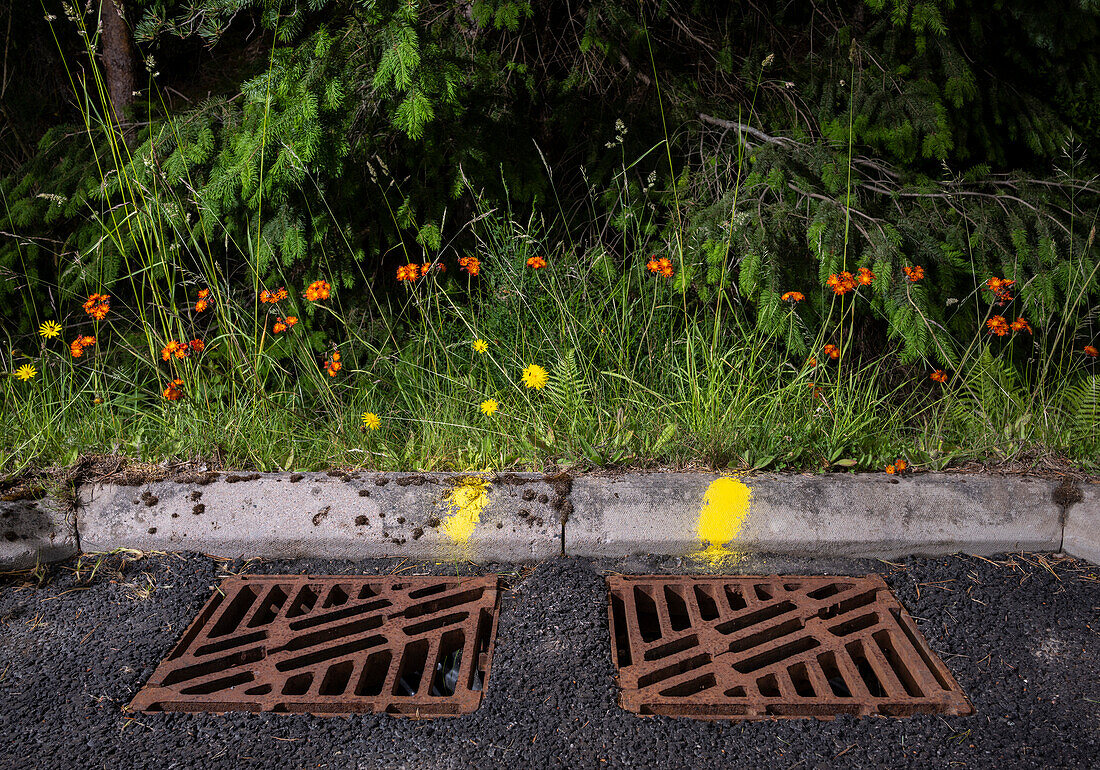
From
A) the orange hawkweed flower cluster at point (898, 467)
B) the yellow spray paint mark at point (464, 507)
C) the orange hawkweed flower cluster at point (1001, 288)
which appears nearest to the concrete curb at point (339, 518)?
the yellow spray paint mark at point (464, 507)

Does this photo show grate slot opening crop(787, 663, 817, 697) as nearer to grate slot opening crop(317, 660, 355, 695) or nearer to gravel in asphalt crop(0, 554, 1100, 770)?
gravel in asphalt crop(0, 554, 1100, 770)

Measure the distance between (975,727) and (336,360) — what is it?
2395 millimetres

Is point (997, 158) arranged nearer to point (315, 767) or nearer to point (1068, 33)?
point (1068, 33)

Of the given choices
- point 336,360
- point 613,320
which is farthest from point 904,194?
point 336,360

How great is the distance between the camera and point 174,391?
106 inches

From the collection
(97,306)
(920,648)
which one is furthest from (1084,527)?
(97,306)

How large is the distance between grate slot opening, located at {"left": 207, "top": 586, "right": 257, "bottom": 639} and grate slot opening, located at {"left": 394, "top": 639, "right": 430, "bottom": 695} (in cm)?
53

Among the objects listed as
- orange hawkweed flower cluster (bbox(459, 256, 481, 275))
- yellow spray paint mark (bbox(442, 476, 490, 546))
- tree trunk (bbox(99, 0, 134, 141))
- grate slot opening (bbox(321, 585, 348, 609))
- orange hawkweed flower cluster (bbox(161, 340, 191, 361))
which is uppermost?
tree trunk (bbox(99, 0, 134, 141))

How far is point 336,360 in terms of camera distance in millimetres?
2922

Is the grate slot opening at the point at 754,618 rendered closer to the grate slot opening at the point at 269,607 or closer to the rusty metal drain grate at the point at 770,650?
the rusty metal drain grate at the point at 770,650

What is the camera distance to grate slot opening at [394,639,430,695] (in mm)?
1931

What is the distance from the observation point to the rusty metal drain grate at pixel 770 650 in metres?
1.72

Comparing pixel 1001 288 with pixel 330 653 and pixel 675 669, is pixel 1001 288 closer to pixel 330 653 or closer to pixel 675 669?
pixel 675 669

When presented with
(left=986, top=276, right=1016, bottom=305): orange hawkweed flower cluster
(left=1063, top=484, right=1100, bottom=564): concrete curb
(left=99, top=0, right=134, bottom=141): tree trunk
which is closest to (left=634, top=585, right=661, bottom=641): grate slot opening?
(left=1063, top=484, right=1100, bottom=564): concrete curb
